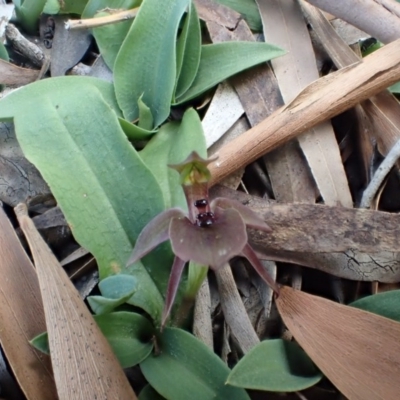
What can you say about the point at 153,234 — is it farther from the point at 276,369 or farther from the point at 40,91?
the point at 40,91

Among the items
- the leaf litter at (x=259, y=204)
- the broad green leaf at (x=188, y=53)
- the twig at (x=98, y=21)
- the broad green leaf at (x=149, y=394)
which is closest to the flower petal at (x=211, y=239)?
the leaf litter at (x=259, y=204)

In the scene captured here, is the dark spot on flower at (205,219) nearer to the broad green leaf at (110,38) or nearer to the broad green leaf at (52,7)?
the broad green leaf at (110,38)

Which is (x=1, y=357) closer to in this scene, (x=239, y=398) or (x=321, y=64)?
(x=239, y=398)

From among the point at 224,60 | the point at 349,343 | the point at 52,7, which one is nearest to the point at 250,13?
the point at 224,60

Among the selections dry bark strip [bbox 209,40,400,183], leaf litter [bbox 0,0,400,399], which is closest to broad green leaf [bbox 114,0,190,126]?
leaf litter [bbox 0,0,400,399]

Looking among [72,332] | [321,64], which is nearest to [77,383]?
[72,332]

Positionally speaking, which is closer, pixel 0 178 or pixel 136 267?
pixel 136 267
